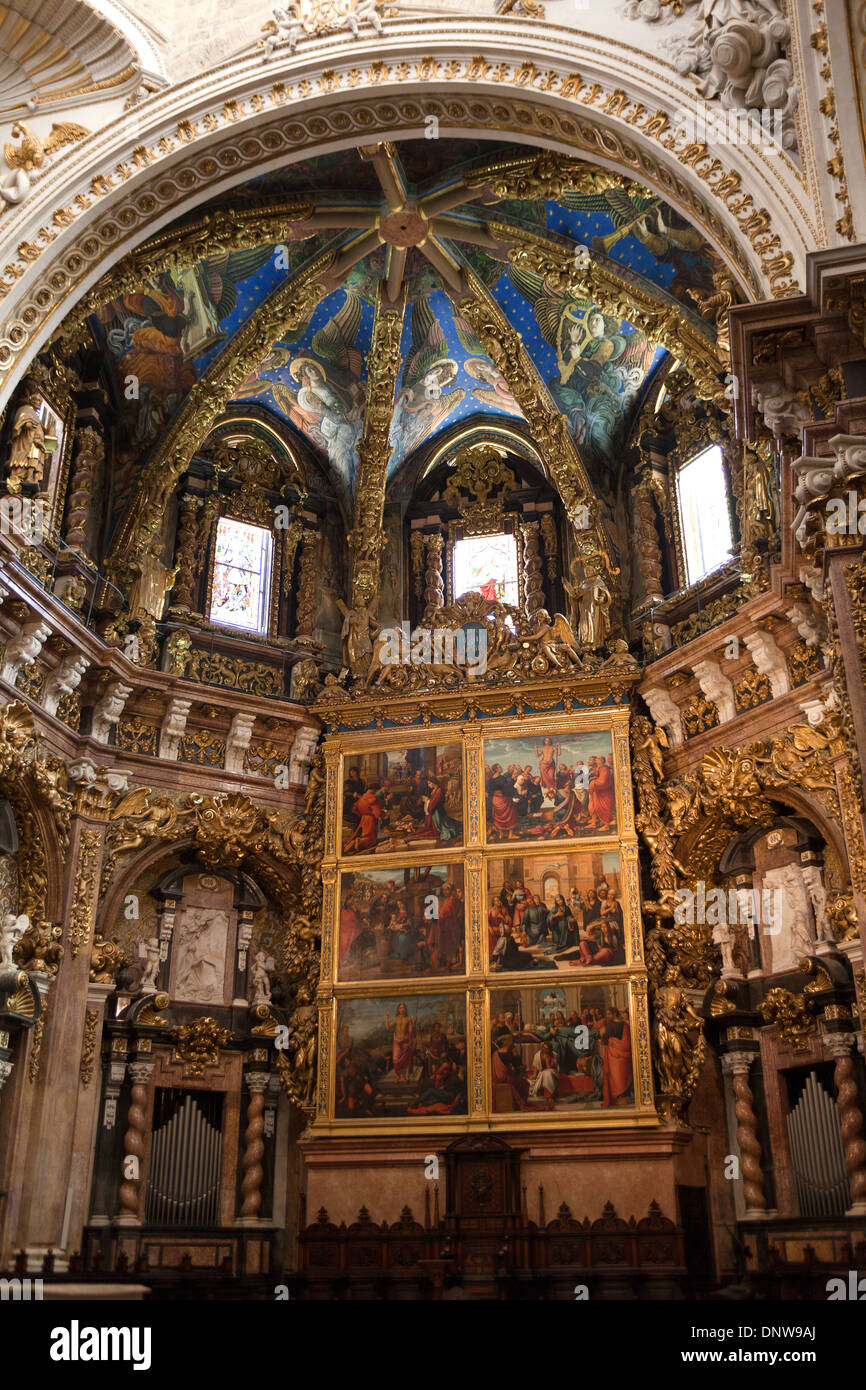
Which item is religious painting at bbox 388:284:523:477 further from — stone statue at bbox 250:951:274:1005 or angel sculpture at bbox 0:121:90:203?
stone statue at bbox 250:951:274:1005

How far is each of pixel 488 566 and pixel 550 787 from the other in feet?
15.4

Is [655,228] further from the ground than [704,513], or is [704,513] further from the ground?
[655,228]

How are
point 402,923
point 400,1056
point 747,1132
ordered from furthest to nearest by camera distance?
point 402,923, point 400,1056, point 747,1132

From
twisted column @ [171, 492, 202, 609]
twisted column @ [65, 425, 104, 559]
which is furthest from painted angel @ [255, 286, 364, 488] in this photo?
twisted column @ [65, 425, 104, 559]

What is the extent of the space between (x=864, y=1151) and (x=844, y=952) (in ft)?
7.41

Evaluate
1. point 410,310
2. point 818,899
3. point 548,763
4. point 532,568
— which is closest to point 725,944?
point 818,899

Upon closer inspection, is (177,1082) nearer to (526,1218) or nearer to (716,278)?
(526,1218)

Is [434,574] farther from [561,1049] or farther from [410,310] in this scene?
[561,1049]

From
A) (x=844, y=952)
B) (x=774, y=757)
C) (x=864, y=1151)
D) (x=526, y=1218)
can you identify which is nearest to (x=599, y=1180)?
(x=526, y=1218)

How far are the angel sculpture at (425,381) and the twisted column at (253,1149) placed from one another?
10668 millimetres

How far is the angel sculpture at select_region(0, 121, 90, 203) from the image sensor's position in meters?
14.4

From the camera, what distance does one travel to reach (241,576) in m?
20.2

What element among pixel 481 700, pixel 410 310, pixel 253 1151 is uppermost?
pixel 410 310

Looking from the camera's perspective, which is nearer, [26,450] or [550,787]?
[26,450]
